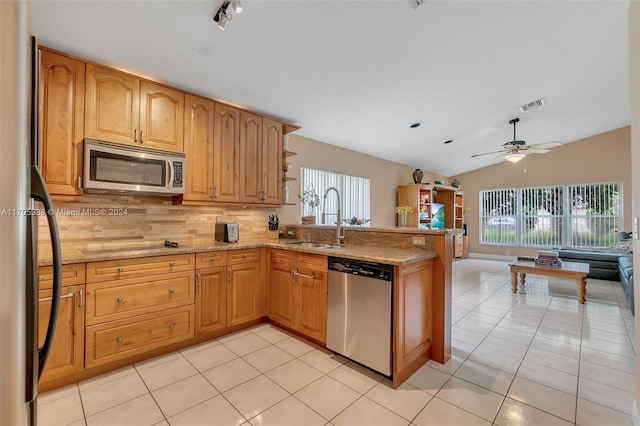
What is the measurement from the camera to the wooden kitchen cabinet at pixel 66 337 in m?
1.99

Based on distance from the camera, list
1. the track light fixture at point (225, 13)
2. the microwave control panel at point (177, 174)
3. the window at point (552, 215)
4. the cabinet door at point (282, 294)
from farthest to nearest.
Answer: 1. the window at point (552, 215)
2. the cabinet door at point (282, 294)
3. the microwave control panel at point (177, 174)
4. the track light fixture at point (225, 13)

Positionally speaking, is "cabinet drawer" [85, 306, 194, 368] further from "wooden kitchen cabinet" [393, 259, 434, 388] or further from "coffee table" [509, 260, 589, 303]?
"coffee table" [509, 260, 589, 303]

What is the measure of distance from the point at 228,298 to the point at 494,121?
5.23 meters

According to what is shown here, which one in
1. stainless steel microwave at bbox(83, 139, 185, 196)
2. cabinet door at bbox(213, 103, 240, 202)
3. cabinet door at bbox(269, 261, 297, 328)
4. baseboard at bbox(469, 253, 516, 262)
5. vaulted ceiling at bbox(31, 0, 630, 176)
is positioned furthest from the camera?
baseboard at bbox(469, 253, 516, 262)

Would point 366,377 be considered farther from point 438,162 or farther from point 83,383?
point 438,162

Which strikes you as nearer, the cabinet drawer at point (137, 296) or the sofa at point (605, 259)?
the cabinet drawer at point (137, 296)

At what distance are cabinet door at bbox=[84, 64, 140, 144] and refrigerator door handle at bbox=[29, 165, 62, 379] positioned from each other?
2.02m

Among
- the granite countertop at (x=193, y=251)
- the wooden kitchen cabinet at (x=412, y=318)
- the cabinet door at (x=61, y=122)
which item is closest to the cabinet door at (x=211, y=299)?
the granite countertop at (x=193, y=251)

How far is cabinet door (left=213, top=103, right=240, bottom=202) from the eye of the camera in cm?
319

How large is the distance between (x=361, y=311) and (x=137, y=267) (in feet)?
6.08

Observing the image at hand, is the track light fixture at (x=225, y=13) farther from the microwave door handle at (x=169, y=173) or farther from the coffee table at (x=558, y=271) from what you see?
the coffee table at (x=558, y=271)

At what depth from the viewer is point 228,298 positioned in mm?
2916

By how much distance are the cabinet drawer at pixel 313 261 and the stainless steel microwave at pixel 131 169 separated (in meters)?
1.37

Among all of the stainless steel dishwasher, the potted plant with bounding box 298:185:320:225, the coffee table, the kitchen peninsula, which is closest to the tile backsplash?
the kitchen peninsula
